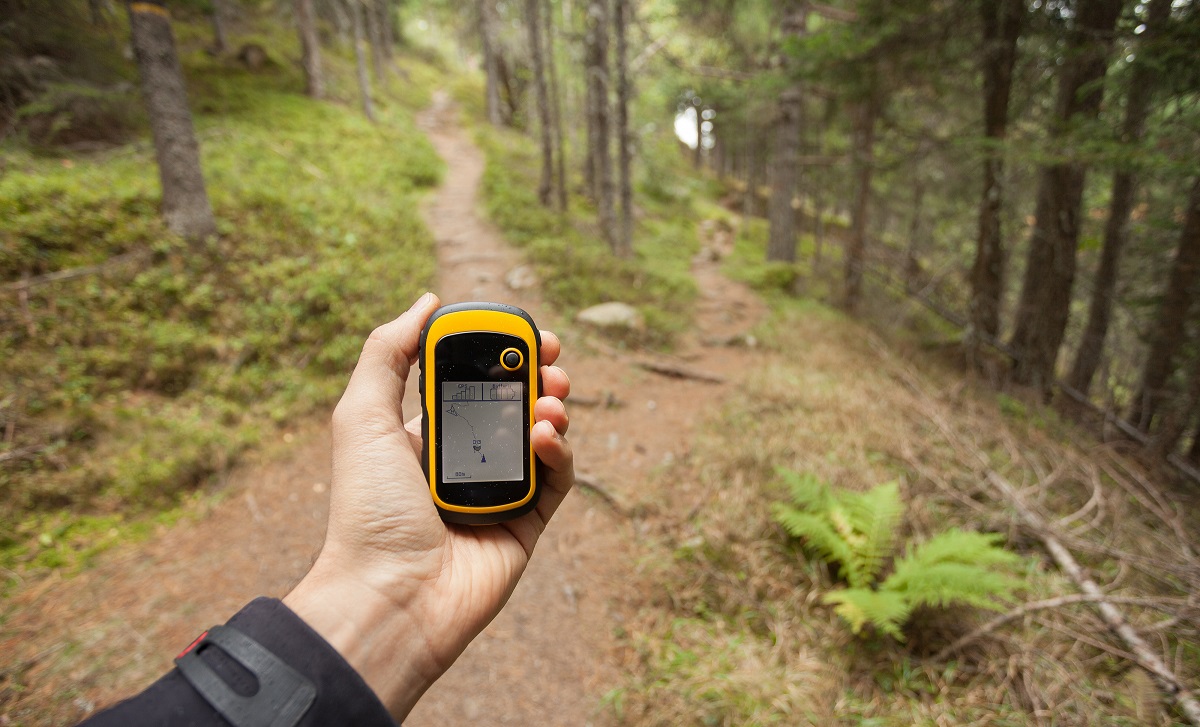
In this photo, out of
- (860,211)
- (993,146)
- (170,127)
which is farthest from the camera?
(860,211)

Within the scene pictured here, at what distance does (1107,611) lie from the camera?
9.76 ft

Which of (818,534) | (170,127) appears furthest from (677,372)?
(170,127)

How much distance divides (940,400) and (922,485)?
234 centimetres

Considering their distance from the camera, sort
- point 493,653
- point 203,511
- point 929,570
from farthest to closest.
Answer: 1. point 203,511
2. point 493,653
3. point 929,570

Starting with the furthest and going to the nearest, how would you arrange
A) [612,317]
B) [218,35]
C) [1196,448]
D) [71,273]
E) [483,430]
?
[218,35], [612,317], [1196,448], [71,273], [483,430]

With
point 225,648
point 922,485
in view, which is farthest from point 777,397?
point 225,648

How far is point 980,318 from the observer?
7609 millimetres

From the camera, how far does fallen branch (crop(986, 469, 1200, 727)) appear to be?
2451mm

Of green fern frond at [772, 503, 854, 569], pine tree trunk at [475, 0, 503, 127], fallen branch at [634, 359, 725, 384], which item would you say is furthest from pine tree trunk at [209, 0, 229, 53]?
green fern frond at [772, 503, 854, 569]

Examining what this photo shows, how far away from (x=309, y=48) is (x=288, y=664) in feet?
64.2

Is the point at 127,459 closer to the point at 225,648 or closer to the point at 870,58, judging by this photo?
the point at 225,648

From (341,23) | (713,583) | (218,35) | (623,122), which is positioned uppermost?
(341,23)

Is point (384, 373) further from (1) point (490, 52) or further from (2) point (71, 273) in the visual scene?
(1) point (490, 52)

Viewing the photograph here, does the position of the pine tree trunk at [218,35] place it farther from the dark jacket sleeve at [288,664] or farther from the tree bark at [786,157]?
the dark jacket sleeve at [288,664]
